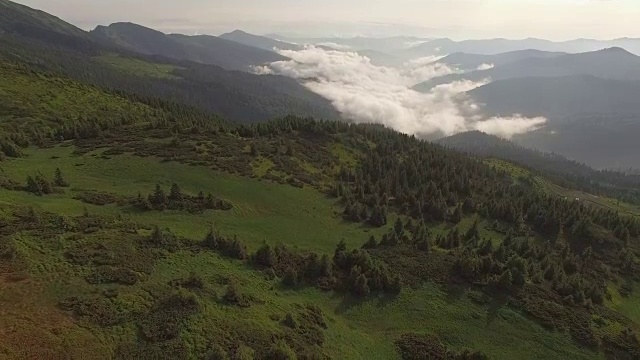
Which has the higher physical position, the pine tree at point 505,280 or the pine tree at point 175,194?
the pine tree at point 175,194

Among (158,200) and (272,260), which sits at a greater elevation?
(158,200)

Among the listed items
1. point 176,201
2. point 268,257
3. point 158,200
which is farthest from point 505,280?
point 158,200

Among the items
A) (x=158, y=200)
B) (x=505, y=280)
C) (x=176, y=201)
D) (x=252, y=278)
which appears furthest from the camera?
(x=176, y=201)

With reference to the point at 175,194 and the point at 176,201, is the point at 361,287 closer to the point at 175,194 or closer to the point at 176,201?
the point at 176,201

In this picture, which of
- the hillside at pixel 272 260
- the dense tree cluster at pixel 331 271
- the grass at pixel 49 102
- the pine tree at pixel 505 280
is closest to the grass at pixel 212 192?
the hillside at pixel 272 260

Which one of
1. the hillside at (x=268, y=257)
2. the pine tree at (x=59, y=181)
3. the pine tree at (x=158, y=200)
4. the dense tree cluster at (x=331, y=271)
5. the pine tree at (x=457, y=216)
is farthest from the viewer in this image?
the pine tree at (x=457, y=216)

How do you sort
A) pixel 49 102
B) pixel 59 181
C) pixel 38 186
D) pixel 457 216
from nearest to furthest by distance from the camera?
pixel 38 186 < pixel 59 181 < pixel 457 216 < pixel 49 102

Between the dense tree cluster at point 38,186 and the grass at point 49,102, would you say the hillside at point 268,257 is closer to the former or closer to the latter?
the dense tree cluster at point 38,186

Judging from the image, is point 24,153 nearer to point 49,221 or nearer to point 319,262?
point 49,221
